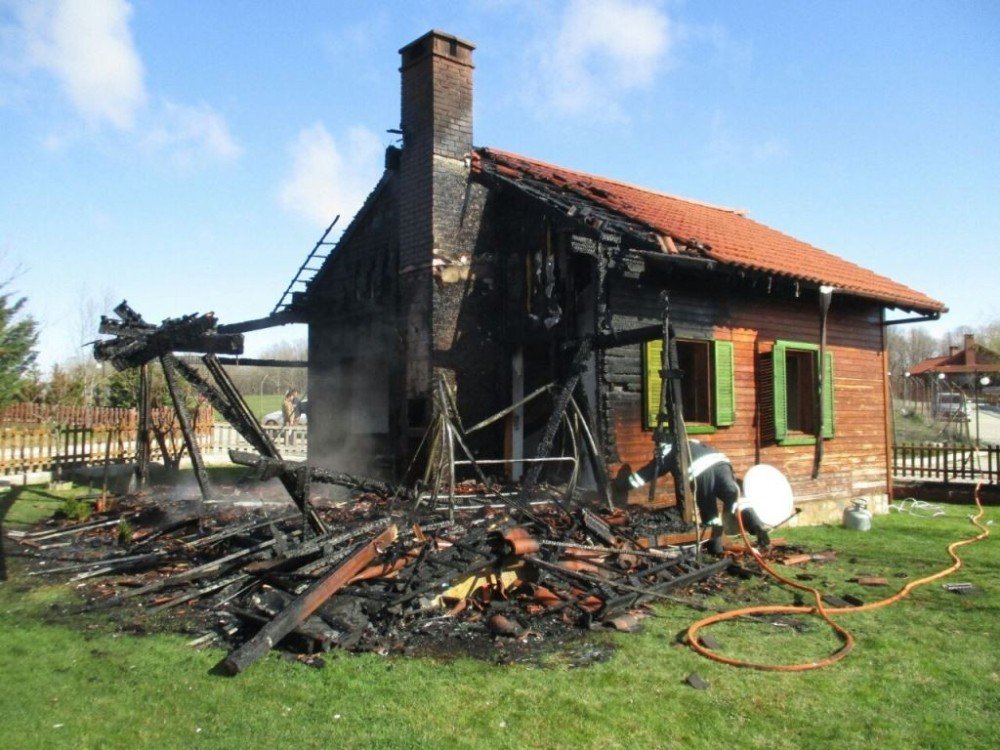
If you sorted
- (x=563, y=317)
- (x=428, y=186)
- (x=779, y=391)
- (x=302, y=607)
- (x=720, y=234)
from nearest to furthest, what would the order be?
(x=302, y=607) < (x=563, y=317) < (x=428, y=186) < (x=779, y=391) < (x=720, y=234)

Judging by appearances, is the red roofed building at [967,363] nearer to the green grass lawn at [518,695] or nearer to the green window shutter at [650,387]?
the green window shutter at [650,387]

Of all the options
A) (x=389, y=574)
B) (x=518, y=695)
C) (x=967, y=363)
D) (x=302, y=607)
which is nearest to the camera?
(x=518, y=695)

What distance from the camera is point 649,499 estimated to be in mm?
9125

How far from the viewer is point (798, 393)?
12.3m

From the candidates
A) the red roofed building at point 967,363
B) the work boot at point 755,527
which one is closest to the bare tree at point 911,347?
the red roofed building at point 967,363

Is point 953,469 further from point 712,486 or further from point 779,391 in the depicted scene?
point 712,486

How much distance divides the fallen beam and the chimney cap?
7.79m

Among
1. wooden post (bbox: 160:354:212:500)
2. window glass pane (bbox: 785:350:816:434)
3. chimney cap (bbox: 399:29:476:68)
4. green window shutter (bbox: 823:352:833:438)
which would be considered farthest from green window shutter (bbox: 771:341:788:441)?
wooden post (bbox: 160:354:212:500)

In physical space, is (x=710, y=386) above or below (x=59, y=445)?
above

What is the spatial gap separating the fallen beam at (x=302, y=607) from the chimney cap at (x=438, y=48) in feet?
25.5

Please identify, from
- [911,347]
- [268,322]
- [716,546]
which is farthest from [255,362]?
[911,347]

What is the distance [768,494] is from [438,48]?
26.6 feet

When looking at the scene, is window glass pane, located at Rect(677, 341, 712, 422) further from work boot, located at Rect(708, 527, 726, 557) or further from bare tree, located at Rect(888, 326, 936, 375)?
bare tree, located at Rect(888, 326, 936, 375)

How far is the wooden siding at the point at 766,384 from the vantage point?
932 cm
